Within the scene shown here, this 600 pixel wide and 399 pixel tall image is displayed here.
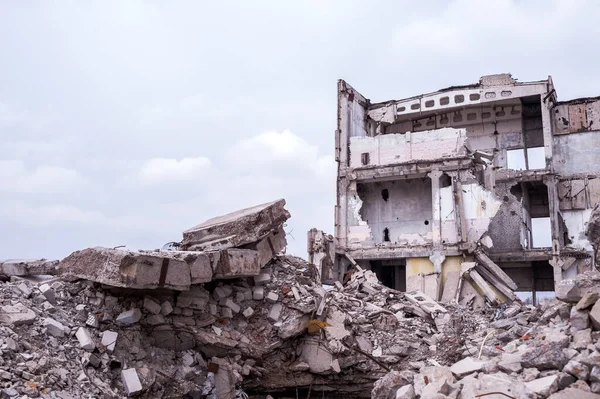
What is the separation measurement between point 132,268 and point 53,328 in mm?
1021

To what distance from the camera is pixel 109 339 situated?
237 inches

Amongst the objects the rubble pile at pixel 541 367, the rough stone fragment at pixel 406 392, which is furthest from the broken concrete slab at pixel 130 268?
the rough stone fragment at pixel 406 392

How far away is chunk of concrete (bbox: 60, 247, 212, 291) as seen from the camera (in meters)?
5.91

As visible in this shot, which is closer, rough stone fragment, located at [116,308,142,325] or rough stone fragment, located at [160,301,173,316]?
rough stone fragment, located at [116,308,142,325]

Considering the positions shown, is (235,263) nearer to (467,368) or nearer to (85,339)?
(85,339)

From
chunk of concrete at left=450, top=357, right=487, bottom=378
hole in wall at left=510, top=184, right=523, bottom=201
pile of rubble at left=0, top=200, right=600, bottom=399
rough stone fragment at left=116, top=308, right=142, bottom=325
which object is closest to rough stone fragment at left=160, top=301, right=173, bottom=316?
pile of rubble at left=0, top=200, right=600, bottom=399

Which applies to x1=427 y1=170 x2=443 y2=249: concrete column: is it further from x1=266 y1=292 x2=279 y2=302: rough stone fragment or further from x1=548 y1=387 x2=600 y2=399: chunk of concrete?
x1=548 y1=387 x2=600 y2=399: chunk of concrete

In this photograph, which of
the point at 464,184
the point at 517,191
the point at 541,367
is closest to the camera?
the point at 541,367

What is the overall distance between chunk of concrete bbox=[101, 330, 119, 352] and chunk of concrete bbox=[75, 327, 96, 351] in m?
0.16

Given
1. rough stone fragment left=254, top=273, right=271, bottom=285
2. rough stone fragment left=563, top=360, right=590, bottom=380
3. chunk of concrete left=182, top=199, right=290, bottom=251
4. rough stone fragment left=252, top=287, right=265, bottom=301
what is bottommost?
rough stone fragment left=563, top=360, right=590, bottom=380

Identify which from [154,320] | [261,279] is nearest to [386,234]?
[261,279]

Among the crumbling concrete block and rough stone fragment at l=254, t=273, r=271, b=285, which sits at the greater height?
rough stone fragment at l=254, t=273, r=271, b=285

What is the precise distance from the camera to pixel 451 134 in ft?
60.7

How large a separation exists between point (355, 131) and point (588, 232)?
15.6m
